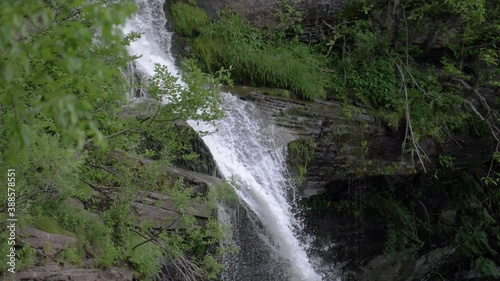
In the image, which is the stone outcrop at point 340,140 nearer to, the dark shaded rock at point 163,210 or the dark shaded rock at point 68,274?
the dark shaded rock at point 163,210

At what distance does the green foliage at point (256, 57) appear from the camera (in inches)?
456

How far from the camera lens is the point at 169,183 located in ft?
25.3

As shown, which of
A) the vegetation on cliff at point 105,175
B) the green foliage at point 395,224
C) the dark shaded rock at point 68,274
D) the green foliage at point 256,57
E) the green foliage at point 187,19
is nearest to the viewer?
the dark shaded rock at point 68,274

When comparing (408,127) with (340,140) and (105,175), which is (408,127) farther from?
(105,175)

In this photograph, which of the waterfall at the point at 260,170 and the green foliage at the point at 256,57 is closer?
the waterfall at the point at 260,170

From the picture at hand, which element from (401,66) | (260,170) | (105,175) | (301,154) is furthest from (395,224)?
(105,175)

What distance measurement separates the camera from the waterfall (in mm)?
8812

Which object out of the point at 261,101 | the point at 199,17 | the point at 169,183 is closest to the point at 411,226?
the point at 261,101

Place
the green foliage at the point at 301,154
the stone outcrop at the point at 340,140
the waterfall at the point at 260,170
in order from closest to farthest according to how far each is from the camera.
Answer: the waterfall at the point at 260,170
the green foliage at the point at 301,154
the stone outcrop at the point at 340,140

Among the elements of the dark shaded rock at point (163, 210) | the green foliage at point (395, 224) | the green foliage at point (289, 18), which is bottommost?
the green foliage at point (395, 224)

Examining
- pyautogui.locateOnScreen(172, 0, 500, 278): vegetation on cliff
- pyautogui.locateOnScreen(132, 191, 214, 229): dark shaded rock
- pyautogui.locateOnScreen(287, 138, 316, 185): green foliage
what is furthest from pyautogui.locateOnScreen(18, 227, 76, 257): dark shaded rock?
pyautogui.locateOnScreen(172, 0, 500, 278): vegetation on cliff

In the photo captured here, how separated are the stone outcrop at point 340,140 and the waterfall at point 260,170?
56cm

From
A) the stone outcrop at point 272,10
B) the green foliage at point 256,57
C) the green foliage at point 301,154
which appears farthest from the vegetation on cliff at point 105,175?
the stone outcrop at point 272,10

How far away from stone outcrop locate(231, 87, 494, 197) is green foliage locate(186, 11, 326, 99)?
1.62 feet
